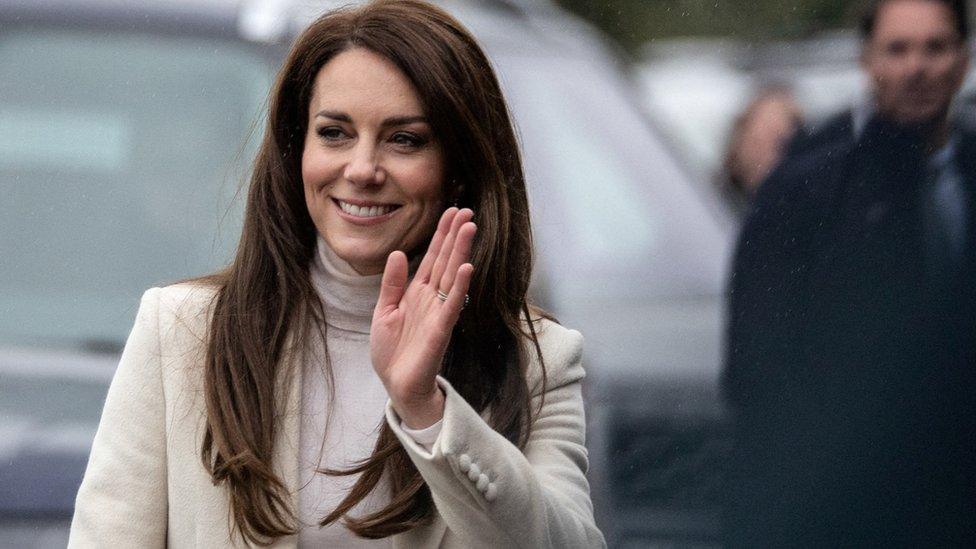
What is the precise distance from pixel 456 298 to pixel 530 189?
68.9 inches

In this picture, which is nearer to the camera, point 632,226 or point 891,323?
point 891,323

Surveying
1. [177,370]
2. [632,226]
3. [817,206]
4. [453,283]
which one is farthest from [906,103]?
[632,226]

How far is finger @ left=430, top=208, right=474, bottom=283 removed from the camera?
229cm

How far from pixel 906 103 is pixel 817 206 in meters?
0.19

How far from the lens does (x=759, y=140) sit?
305 centimetres

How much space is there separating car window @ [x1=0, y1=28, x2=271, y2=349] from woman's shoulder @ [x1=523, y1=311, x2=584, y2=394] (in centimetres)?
82

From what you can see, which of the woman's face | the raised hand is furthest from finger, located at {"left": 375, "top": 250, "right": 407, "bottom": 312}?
the woman's face

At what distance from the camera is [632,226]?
408 cm

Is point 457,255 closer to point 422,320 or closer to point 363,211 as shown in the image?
point 422,320

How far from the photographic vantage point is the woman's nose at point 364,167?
246 cm

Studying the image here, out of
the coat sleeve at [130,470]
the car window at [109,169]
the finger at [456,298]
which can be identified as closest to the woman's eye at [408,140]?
the finger at [456,298]

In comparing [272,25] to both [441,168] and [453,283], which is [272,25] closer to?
[441,168]

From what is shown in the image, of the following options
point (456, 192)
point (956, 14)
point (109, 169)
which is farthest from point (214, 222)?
point (956, 14)

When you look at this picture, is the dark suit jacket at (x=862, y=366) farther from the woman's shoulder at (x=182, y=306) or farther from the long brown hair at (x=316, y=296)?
the woman's shoulder at (x=182, y=306)
